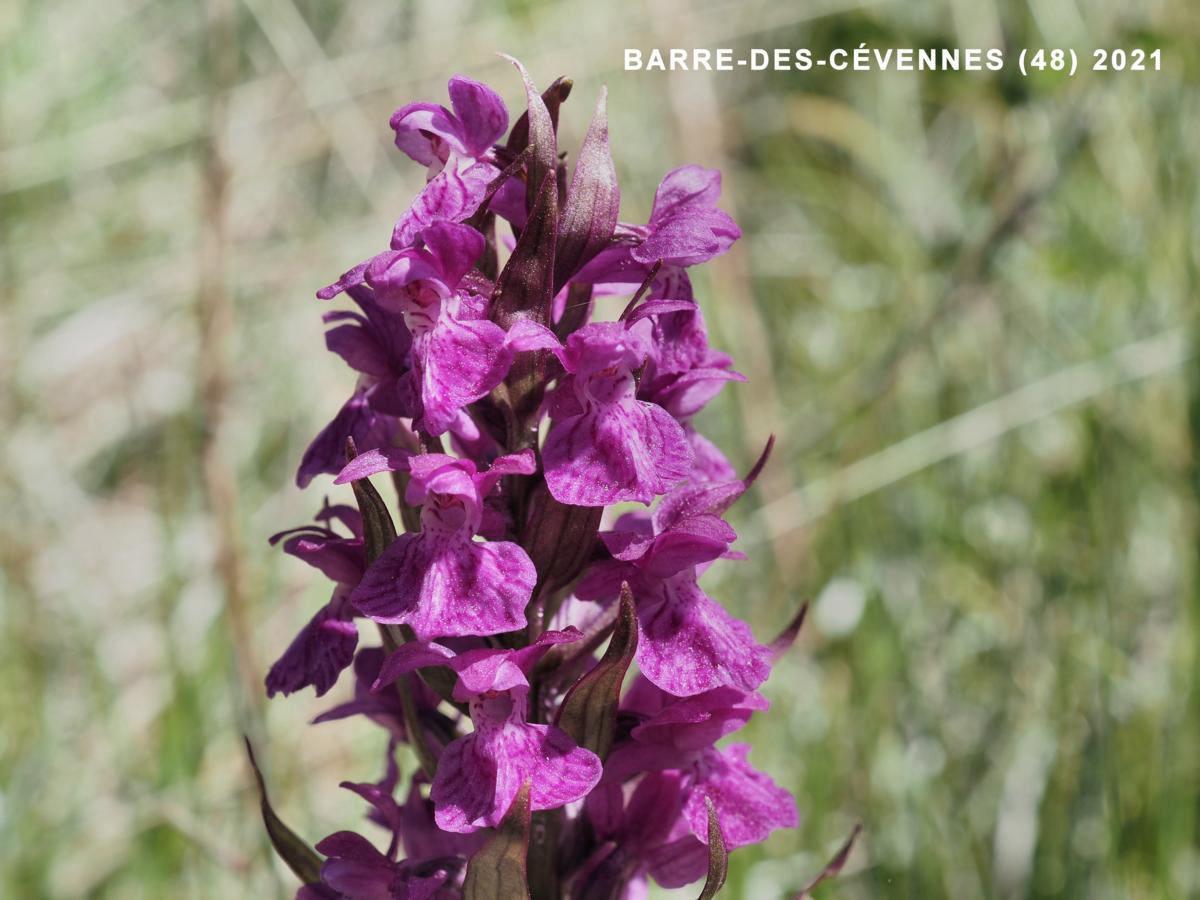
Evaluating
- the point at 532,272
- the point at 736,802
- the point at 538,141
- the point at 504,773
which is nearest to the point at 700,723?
the point at 736,802

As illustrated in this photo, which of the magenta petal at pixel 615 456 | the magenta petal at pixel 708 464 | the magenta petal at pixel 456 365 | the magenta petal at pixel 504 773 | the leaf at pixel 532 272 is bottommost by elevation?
the magenta petal at pixel 504 773

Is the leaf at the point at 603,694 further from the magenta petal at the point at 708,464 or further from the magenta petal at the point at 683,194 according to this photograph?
the magenta petal at the point at 683,194

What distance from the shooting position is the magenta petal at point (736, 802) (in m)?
1.28

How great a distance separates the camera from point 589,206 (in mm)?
1196

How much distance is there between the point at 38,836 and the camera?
2.52 meters

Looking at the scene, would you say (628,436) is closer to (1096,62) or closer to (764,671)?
(764,671)

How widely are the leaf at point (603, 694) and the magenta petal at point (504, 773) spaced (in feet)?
0.08

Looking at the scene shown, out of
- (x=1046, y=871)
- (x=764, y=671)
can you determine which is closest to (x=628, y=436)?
(x=764, y=671)

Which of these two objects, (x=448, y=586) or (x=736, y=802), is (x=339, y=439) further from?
(x=736, y=802)

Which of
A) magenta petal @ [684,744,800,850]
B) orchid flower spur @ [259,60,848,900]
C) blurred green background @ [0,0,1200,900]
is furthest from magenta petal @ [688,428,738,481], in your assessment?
blurred green background @ [0,0,1200,900]

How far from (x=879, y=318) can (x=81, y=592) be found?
2506mm

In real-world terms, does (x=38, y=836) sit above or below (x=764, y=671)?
below

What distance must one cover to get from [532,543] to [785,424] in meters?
2.55

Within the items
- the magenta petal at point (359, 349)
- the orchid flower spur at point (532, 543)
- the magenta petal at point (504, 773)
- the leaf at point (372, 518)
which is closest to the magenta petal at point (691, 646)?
the orchid flower spur at point (532, 543)
